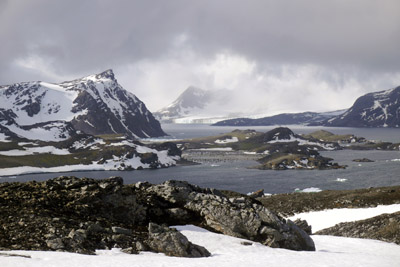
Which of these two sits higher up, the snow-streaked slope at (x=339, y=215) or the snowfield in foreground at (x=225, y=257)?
the snowfield in foreground at (x=225, y=257)

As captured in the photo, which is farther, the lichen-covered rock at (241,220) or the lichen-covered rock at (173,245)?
the lichen-covered rock at (241,220)

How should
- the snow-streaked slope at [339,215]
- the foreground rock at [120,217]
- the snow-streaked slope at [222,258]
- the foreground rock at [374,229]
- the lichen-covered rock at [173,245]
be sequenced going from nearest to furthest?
1. the snow-streaked slope at [222,258]
2. the foreground rock at [120,217]
3. the lichen-covered rock at [173,245]
4. the foreground rock at [374,229]
5. the snow-streaked slope at [339,215]

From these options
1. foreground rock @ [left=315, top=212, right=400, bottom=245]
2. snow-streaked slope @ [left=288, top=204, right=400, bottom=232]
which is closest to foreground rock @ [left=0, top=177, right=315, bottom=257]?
foreground rock @ [left=315, top=212, right=400, bottom=245]

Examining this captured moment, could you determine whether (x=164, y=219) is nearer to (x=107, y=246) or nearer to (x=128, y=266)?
(x=107, y=246)

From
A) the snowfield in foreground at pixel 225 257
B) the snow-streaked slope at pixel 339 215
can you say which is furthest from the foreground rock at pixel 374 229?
the snowfield in foreground at pixel 225 257

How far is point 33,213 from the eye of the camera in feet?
88.8

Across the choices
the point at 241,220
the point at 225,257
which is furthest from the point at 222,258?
the point at 241,220

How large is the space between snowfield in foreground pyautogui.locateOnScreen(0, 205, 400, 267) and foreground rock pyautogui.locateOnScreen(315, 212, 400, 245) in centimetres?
435

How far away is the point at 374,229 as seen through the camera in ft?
136

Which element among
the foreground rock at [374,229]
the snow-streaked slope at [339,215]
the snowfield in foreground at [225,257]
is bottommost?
the snow-streaked slope at [339,215]

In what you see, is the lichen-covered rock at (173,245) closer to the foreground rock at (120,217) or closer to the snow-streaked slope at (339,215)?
the foreground rock at (120,217)

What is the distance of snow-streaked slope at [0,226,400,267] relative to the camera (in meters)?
20.8

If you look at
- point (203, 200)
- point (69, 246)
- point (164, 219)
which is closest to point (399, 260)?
point (203, 200)

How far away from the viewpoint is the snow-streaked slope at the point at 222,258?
68.2 ft
